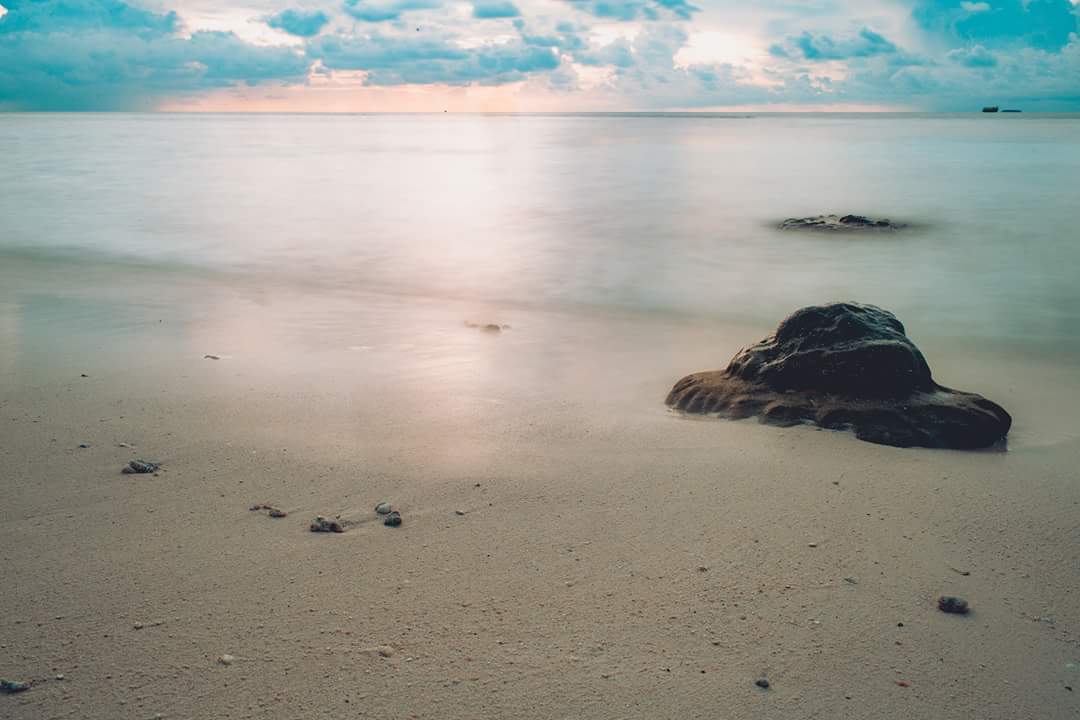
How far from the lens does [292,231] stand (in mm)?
14617

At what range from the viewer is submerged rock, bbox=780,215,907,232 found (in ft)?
46.5

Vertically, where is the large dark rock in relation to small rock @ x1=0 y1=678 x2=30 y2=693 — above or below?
above

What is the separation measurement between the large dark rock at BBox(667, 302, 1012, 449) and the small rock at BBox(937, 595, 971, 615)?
1.56 meters

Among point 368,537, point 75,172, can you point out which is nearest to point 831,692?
point 368,537

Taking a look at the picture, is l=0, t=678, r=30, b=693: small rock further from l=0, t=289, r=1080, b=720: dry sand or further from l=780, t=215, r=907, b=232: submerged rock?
l=780, t=215, r=907, b=232: submerged rock

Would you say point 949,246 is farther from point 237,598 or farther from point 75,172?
point 75,172

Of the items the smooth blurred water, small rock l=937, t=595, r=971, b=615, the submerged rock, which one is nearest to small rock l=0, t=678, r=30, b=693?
small rock l=937, t=595, r=971, b=615

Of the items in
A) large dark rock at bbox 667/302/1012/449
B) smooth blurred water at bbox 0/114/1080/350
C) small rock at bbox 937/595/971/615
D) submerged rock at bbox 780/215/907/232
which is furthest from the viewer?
submerged rock at bbox 780/215/907/232

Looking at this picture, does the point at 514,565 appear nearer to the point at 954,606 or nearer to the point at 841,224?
the point at 954,606

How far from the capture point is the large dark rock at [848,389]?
13.9 ft

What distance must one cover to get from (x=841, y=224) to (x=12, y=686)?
14.1m

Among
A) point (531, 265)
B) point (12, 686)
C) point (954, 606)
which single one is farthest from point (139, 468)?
point (531, 265)

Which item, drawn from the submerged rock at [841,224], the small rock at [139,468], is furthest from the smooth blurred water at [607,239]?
the small rock at [139,468]

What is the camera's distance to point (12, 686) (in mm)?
2209
